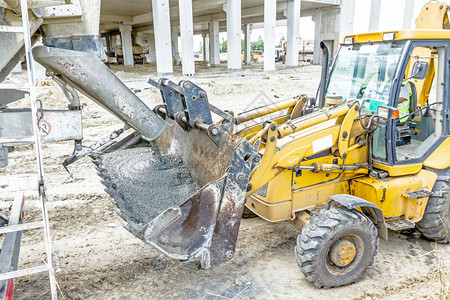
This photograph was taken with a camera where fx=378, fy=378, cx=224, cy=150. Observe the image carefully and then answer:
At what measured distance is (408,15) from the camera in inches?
1011

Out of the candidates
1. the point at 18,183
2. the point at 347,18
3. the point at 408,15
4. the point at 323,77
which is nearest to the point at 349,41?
the point at 323,77

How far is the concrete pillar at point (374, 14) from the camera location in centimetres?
2417

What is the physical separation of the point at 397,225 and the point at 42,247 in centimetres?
402

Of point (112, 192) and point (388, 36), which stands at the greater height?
point (388, 36)

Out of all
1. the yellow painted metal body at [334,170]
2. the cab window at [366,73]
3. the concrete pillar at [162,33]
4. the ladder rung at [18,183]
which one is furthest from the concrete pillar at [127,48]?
the ladder rung at [18,183]

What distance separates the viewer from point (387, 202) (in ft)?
13.2

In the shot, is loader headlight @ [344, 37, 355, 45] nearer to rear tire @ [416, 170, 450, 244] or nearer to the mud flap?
rear tire @ [416, 170, 450, 244]

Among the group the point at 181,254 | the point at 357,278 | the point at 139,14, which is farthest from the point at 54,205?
the point at 139,14

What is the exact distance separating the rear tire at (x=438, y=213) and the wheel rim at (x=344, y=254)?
115 cm

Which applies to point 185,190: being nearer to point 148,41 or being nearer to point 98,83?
point 98,83

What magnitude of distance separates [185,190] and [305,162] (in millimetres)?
1286

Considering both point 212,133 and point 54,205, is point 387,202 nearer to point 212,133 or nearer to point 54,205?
point 212,133

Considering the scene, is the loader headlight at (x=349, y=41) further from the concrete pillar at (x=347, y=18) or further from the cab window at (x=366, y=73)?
the concrete pillar at (x=347, y=18)

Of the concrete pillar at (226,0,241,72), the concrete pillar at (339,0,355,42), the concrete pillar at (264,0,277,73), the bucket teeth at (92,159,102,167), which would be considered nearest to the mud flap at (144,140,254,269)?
the bucket teeth at (92,159,102,167)
